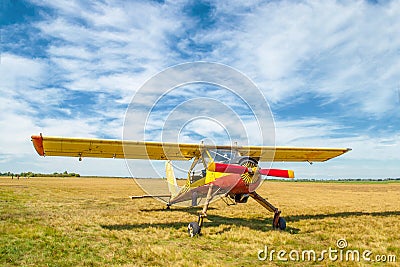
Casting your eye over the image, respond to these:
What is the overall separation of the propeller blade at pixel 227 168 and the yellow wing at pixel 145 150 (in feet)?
6.61

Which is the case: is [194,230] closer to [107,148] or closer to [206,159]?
[206,159]

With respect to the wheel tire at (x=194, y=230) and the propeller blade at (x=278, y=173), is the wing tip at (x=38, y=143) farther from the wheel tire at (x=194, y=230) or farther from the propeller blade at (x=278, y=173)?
the propeller blade at (x=278, y=173)

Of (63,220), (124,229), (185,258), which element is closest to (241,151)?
(124,229)

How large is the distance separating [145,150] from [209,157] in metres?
3.22

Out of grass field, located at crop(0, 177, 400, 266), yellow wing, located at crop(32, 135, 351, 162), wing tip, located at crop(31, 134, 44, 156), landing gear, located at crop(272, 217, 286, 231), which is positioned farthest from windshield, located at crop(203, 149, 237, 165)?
wing tip, located at crop(31, 134, 44, 156)

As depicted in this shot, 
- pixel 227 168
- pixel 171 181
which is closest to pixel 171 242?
pixel 227 168

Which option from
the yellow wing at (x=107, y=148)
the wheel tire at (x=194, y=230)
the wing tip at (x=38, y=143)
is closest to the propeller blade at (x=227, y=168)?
the wheel tire at (x=194, y=230)

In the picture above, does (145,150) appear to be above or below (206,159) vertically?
above

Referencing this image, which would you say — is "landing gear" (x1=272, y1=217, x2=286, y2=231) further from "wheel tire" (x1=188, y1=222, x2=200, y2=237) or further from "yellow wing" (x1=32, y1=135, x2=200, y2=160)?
"yellow wing" (x1=32, y1=135, x2=200, y2=160)

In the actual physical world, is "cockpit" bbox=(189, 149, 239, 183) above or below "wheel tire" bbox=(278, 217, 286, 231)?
above

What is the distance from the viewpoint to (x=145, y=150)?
12.5 metres

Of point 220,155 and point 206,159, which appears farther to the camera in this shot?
point 206,159

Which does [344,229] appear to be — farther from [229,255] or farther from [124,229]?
[124,229]

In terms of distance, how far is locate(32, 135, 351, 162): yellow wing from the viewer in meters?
10.8
